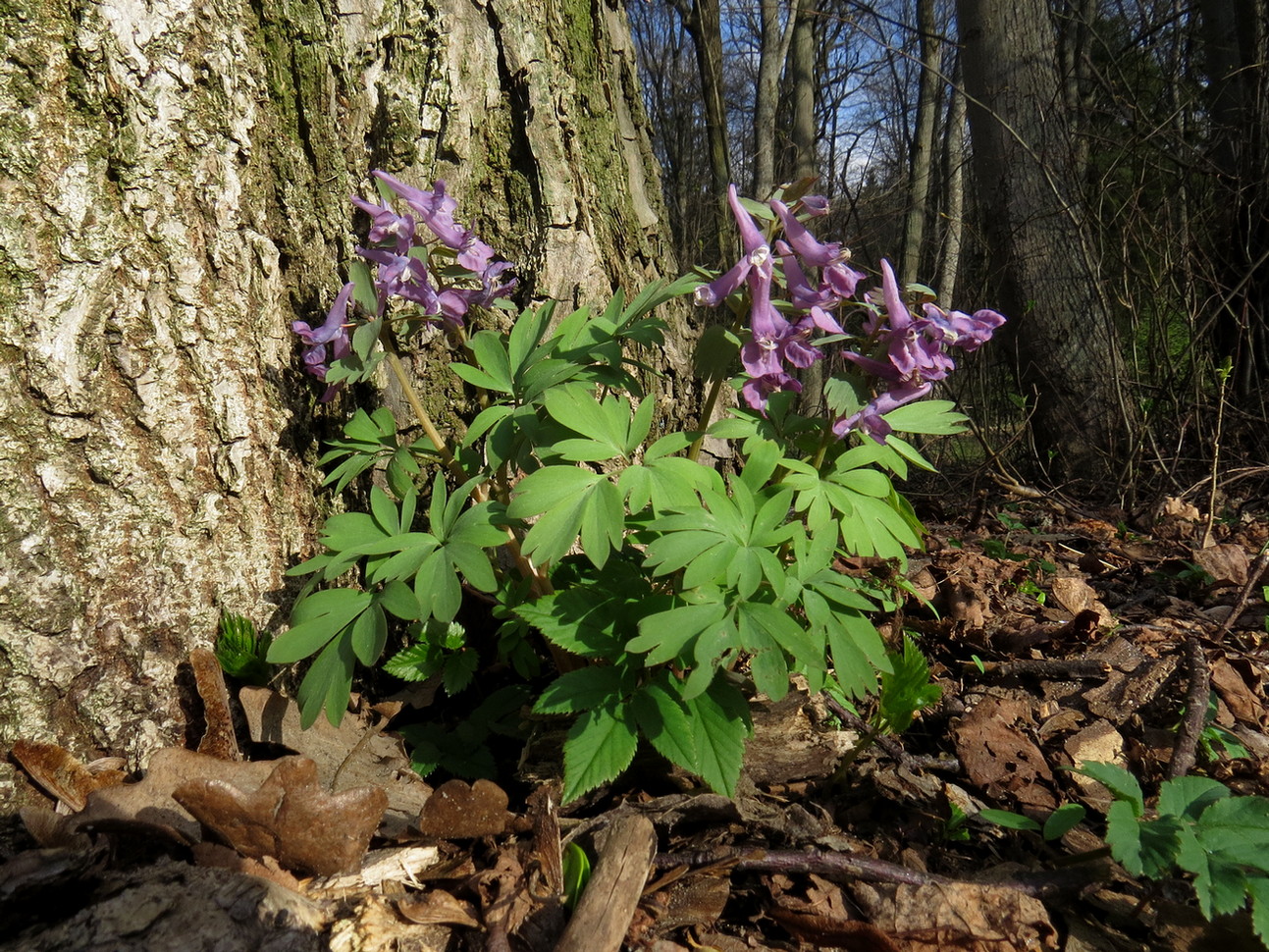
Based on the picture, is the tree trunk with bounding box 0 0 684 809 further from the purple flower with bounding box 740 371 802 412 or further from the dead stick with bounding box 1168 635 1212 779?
the dead stick with bounding box 1168 635 1212 779

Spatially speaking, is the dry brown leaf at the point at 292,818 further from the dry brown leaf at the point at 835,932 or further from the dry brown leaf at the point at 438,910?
the dry brown leaf at the point at 835,932

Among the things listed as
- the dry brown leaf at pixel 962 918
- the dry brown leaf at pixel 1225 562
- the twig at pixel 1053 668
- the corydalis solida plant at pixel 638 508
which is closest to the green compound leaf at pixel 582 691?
the corydalis solida plant at pixel 638 508

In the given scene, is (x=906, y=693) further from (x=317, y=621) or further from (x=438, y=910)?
(x=317, y=621)

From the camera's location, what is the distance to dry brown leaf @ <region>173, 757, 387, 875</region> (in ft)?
4.69

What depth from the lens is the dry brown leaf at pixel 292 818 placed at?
1430 mm

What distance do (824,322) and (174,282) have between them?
5.11ft

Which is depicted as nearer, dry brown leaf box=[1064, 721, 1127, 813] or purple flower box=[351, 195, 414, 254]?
purple flower box=[351, 195, 414, 254]

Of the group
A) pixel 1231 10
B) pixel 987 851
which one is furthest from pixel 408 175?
pixel 1231 10

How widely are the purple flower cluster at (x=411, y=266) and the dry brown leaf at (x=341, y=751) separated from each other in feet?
2.49

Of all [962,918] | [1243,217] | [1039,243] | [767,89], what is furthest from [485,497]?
[767,89]

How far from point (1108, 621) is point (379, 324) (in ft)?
8.73

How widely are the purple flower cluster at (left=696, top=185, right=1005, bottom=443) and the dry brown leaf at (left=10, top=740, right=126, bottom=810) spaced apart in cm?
170

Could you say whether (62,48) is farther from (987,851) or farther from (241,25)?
(987,851)

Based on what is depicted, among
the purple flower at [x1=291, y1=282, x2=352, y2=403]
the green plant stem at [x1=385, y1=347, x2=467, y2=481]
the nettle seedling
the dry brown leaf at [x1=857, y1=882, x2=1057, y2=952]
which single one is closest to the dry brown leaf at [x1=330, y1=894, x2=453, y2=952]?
the dry brown leaf at [x1=857, y1=882, x2=1057, y2=952]
